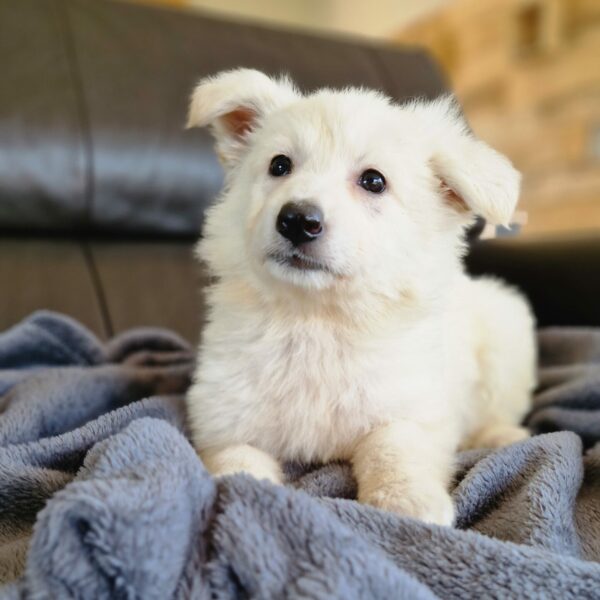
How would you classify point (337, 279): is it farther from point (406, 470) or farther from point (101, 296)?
point (101, 296)

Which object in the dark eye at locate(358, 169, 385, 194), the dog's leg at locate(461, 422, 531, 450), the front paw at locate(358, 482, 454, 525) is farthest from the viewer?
the dog's leg at locate(461, 422, 531, 450)

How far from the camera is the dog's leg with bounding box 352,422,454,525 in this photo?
30.6 inches

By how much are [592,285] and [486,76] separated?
172 cm

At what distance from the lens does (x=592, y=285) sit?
1.56 meters

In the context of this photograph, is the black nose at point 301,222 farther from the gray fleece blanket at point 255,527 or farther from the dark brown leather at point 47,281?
the dark brown leather at point 47,281

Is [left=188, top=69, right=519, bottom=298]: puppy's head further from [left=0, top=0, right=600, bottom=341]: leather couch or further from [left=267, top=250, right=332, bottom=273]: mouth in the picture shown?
[left=0, top=0, right=600, bottom=341]: leather couch

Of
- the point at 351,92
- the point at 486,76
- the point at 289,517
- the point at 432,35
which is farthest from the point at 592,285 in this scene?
the point at 432,35

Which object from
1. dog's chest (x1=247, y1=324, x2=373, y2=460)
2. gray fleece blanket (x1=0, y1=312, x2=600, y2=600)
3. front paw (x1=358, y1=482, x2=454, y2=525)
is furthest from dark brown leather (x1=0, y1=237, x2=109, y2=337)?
front paw (x1=358, y1=482, x2=454, y2=525)

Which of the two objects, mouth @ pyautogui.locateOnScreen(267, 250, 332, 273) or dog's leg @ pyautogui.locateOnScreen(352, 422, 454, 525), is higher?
mouth @ pyautogui.locateOnScreen(267, 250, 332, 273)

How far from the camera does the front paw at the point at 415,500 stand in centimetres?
77

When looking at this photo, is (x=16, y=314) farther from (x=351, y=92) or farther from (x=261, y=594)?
(x=261, y=594)

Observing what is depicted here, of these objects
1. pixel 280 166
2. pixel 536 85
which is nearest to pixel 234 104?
pixel 280 166

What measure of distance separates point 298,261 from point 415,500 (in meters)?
0.37

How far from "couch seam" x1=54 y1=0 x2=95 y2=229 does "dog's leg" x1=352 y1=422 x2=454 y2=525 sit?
3.50 feet
